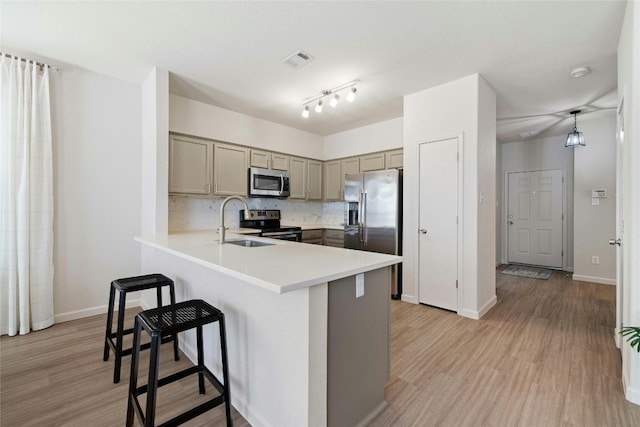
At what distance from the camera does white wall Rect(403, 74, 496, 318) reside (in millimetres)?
3111

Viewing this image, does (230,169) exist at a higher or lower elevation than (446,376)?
higher

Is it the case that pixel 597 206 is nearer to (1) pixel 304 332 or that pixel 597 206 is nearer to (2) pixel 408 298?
(2) pixel 408 298

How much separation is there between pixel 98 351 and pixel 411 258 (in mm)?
3319

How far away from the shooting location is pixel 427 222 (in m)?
3.49

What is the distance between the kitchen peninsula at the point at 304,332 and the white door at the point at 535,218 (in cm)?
558

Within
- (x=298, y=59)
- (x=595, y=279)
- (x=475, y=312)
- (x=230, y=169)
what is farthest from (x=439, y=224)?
(x=595, y=279)

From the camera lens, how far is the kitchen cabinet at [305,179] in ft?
16.4

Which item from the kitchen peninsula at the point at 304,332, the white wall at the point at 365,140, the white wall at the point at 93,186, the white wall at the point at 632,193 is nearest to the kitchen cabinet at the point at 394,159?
the white wall at the point at 365,140

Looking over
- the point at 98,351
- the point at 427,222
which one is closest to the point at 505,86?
the point at 427,222

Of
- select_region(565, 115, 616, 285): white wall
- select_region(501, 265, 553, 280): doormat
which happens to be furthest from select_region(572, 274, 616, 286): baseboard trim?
select_region(501, 265, 553, 280): doormat

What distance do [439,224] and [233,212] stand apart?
2986mm

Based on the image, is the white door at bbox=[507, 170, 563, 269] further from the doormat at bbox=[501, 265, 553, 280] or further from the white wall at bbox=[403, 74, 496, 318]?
the white wall at bbox=[403, 74, 496, 318]

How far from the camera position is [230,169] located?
4.09 metres

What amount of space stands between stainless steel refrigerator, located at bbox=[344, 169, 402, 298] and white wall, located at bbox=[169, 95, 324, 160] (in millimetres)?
1338
